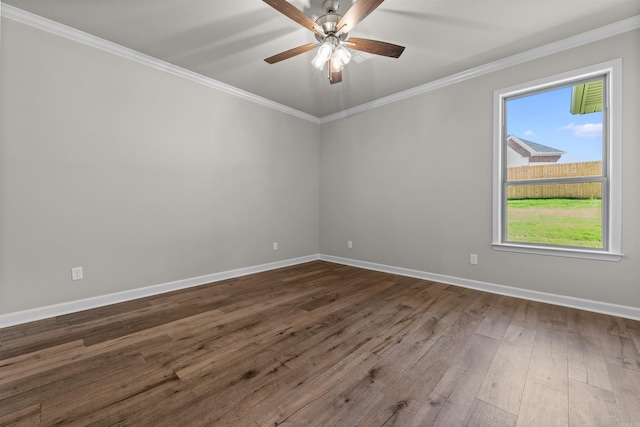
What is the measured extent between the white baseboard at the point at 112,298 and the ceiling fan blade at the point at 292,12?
9.97ft

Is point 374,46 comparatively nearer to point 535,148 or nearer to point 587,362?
point 535,148

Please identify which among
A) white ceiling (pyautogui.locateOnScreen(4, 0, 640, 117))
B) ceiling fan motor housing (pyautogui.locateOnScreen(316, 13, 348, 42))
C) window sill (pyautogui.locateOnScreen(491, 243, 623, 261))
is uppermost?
white ceiling (pyautogui.locateOnScreen(4, 0, 640, 117))

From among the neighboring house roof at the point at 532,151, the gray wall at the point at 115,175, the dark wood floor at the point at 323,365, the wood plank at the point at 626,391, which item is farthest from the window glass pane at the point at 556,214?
the gray wall at the point at 115,175

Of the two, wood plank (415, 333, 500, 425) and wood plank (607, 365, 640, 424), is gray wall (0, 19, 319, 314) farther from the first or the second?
wood plank (607, 365, 640, 424)

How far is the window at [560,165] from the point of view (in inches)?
98.7

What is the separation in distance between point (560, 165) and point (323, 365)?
3136 mm

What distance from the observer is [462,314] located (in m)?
2.49

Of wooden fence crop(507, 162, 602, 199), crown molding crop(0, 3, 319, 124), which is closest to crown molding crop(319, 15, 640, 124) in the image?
wooden fence crop(507, 162, 602, 199)

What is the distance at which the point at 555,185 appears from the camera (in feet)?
9.30

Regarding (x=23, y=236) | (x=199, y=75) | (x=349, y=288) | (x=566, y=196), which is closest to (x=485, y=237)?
(x=566, y=196)

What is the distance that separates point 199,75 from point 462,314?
160 inches

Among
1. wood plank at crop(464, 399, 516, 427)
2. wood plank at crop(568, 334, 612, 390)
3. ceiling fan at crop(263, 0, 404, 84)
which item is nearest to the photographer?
wood plank at crop(464, 399, 516, 427)

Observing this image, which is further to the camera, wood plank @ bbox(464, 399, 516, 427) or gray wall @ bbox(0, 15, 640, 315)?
gray wall @ bbox(0, 15, 640, 315)

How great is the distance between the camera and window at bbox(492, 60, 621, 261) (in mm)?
2506
